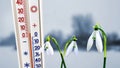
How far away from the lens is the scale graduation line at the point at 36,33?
0.88 metres

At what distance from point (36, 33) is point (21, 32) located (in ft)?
0.22

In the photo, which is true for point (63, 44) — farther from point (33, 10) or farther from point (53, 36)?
point (33, 10)

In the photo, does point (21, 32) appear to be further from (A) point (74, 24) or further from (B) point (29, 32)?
(A) point (74, 24)

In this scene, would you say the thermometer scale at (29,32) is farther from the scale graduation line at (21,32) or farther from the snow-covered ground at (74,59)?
the snow-covered ground at (74,59)

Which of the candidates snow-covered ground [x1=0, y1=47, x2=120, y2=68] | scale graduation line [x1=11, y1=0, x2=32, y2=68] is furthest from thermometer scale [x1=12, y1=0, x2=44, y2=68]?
snow-covered ground [x1=0, y1=47, x2=120, y2=68]

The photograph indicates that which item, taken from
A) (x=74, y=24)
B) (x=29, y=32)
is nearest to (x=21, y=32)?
(x=29, y=32)

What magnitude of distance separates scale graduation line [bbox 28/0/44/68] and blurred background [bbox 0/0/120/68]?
5.4 inches

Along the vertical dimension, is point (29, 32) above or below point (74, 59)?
above

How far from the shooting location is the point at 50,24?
1.06 metres

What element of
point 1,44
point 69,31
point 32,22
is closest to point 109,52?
point 69,31

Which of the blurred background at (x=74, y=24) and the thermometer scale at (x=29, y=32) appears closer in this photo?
the thermometer scale at (x=29, y=32)

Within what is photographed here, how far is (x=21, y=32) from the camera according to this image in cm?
92

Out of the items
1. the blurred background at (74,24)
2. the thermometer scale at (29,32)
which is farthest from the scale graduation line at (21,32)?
the blurred background at (74,24)

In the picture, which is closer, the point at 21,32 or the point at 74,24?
the point at 21,32
